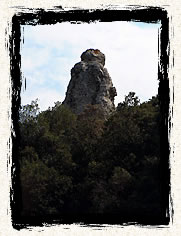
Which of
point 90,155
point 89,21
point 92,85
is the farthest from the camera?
point 92,85

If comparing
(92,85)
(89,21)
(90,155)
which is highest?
(92,85)

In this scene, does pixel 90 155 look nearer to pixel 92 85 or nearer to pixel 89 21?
pixel 89 21

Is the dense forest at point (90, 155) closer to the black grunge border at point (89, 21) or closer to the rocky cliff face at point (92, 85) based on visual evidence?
the rocky cliff face at point (92, 85)

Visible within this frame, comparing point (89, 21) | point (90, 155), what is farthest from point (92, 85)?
point (89, 21)

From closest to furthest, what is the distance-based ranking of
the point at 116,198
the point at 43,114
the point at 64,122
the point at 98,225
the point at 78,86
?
the point at 98,225 → the point at 116,198 → the point at 64,122 → the point at 43,114 → the point at 78,86

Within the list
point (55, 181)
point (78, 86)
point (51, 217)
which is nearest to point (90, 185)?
point (55, 181)

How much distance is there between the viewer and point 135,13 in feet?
12.2

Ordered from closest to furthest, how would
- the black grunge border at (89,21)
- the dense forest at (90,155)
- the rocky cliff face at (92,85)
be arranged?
the black grunge border at (89,21)
the dense forest at (90,155)
the rocky cliff face at (92,85)

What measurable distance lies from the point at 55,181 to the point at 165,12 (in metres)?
5.83

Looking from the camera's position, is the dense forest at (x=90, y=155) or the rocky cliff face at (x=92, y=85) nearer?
the dense forest at (x=90, y=155)

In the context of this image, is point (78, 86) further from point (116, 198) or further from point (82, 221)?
point (82, 221)

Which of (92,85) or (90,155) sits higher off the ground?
(92,85)

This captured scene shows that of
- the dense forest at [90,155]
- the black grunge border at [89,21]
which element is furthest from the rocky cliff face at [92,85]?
the black grunge border at [89,21]

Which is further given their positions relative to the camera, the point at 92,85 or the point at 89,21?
the point at 92,85
